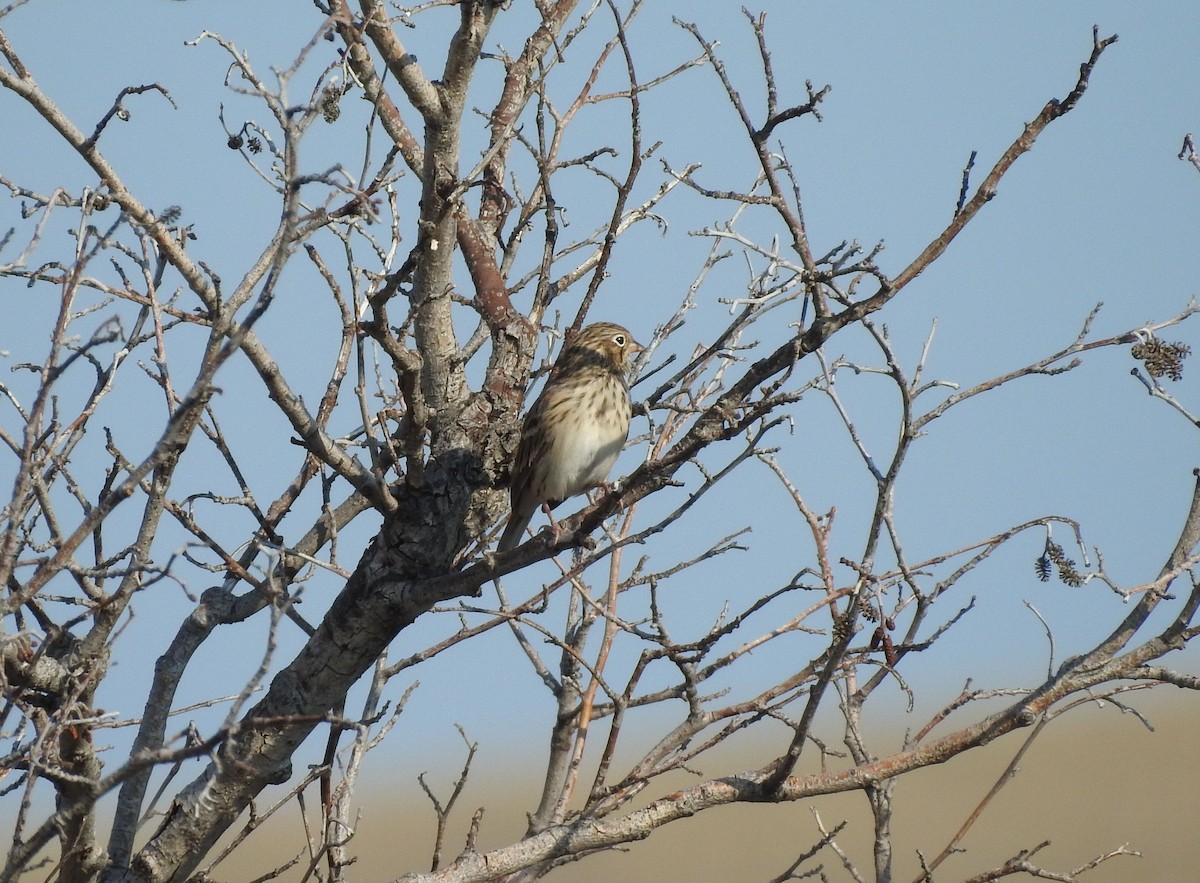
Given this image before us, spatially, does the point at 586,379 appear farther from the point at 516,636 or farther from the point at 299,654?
the point at 299,654

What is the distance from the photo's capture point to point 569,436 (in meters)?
5.95

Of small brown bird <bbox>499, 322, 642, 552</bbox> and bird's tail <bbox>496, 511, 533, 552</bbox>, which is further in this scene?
bird's tail <bbox>496, 511, 533, 552</bbox>

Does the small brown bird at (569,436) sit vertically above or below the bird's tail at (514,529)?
above

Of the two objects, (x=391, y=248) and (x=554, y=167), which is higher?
(x=554, y=167)

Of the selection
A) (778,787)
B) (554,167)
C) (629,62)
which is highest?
(554,167)

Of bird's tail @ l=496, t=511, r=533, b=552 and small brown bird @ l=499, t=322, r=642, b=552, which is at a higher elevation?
small brown bird @ l=499, t=322, r=642, b=552

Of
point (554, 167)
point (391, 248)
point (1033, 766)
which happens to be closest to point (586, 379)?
point (554, 167)

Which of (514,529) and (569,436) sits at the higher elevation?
(569,436)

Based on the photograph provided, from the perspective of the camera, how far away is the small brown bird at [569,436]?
5.81 meters

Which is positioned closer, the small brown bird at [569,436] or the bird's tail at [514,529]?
the small brown bird at [569,436]

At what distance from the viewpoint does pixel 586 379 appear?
20.6 feet

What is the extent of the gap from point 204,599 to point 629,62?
2.47 m

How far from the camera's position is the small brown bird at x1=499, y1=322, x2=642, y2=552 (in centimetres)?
581

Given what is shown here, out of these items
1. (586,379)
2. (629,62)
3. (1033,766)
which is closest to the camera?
(629,62)
